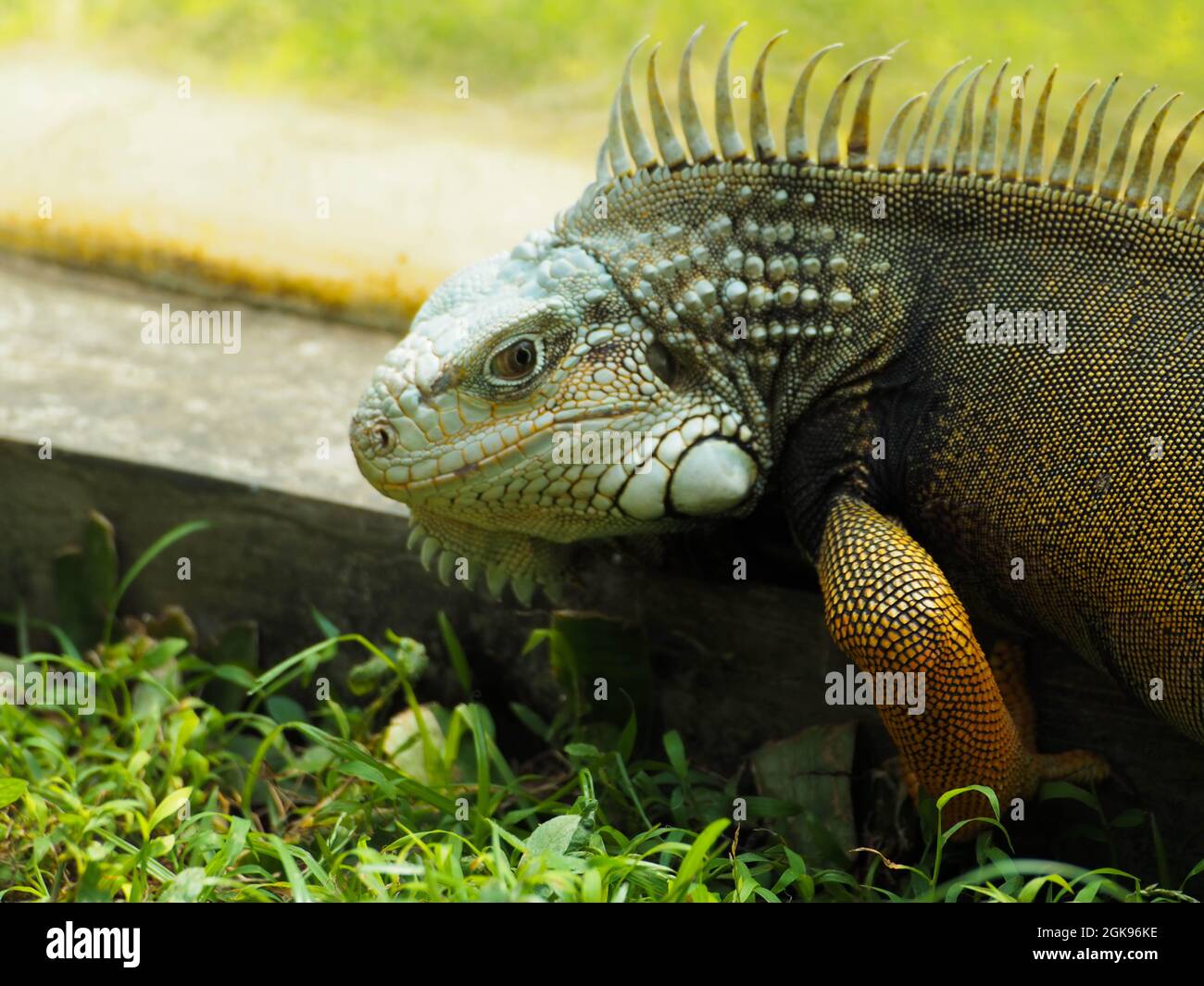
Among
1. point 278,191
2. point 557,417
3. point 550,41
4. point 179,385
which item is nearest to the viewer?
point 557,417

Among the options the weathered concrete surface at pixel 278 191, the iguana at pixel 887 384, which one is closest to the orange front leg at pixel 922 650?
the iguana at pixel 887 384

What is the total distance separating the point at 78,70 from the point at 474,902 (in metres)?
6.77

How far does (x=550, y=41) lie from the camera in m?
7.00

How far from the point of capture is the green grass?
3330mm

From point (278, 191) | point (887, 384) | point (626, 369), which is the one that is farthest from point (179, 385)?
point (887, 384)

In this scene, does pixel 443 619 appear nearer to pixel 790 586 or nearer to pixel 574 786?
pixel 574 786

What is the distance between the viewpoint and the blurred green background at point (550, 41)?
5406mm

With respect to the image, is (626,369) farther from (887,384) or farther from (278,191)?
(278,191)

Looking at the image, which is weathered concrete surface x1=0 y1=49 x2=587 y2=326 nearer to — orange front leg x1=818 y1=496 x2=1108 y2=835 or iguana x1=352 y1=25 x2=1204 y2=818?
iguana x1=352 y1=25 x2=1204 y2=818

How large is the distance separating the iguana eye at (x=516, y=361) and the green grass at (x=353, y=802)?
1.11 metres

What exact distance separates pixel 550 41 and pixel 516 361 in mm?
4147

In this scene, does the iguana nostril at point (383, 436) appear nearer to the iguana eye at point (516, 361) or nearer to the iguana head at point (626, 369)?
the iguana head at point (626, 369)

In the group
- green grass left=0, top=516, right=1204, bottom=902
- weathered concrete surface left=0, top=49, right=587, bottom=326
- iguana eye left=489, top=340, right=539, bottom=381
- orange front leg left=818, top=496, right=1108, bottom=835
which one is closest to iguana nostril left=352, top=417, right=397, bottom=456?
iguana eye left=489, top=340, right=539, bottom=381

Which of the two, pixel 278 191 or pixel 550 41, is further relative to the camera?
pixel 550 41
